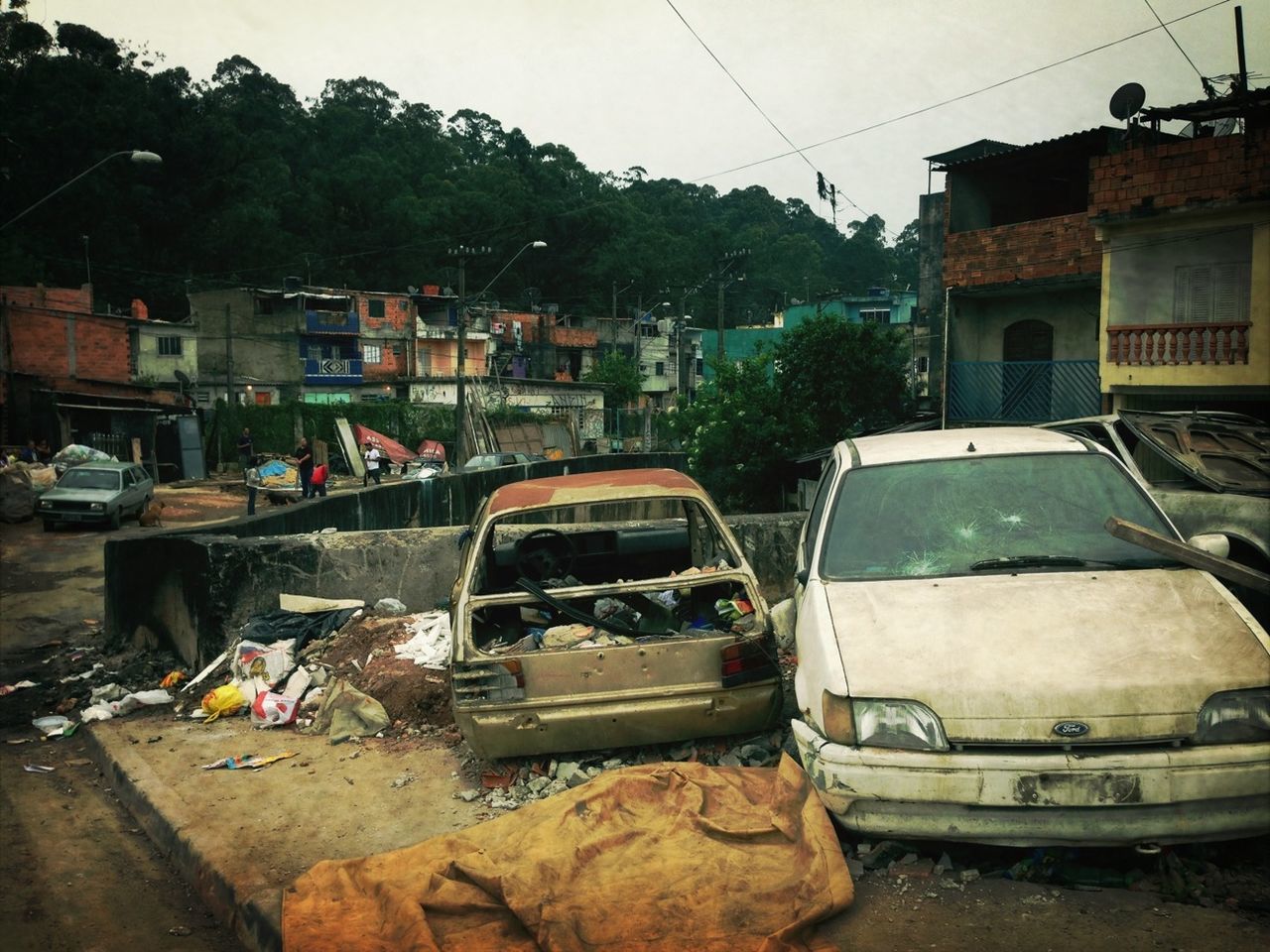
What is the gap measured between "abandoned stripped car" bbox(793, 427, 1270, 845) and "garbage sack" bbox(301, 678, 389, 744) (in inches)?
136

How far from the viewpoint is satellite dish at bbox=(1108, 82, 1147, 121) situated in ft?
66.5

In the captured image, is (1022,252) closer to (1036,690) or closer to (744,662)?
(744,662)

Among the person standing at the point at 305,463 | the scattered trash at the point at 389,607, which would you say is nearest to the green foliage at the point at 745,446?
the person standing at the point at 305,463

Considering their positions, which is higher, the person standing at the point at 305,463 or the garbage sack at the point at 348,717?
the person standing at the point at 305,463

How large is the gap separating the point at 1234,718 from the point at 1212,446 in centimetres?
535

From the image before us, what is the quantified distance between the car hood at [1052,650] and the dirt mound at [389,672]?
3.48 meters

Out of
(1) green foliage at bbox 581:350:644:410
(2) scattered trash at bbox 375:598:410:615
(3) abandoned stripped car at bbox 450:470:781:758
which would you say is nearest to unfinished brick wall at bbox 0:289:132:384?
(1) green foliage at bbox 581:350:644:410

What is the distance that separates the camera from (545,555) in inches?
263

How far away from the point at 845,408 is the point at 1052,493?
23.5 metres

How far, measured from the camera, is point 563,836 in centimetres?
407

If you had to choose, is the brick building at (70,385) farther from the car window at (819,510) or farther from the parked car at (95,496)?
the car window at (819,510)

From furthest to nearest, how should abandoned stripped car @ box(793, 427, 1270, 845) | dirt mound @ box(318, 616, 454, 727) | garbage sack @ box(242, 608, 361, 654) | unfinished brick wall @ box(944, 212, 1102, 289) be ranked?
unfinished brick wall @ box(944, 212, 1102, 289) < garbage sack @ box(242, 608, 361, 654) < dirt mound @ box(318, 616, 454, 727) < abandoned stripped car @ box(793, 427, 1270, 845)

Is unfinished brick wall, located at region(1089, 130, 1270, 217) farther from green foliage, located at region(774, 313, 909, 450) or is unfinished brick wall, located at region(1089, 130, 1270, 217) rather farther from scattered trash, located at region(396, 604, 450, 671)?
scattered trash, located at region(396, 604, 450, 671)

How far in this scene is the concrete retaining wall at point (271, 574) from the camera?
28.5 ft
